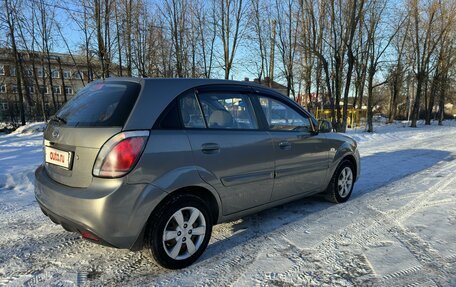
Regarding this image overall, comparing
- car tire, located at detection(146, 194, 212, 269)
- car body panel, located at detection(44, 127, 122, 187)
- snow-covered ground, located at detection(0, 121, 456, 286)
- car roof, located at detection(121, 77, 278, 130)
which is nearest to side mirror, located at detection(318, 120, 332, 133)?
snow-covered ground, located at detection(0, 121, 456, 286)

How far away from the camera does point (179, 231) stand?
3033 mm

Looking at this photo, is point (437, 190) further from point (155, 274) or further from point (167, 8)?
point (167, 8)

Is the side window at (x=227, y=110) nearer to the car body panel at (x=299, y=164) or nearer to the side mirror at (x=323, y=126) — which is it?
the car body panel at (x=299, y=164)

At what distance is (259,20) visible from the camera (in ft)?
80.8

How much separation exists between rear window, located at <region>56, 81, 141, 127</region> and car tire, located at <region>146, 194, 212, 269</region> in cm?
86

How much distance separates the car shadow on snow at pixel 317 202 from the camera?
147 inches

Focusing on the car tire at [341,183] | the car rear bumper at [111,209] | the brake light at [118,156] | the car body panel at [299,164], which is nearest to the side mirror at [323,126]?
the car body panel at [299,164]

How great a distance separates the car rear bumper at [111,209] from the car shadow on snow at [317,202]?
0.86 meters

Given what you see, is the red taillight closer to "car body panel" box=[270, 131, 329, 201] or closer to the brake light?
the brake light

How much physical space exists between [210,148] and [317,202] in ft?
8.80

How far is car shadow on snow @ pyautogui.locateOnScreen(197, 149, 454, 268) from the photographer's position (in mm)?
3742

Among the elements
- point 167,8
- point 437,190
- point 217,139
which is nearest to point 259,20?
point 167,8

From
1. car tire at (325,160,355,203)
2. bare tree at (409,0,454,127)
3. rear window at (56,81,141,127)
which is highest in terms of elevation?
bare tree at (409,0,454,127)

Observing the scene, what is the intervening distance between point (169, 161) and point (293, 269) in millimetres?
1514
